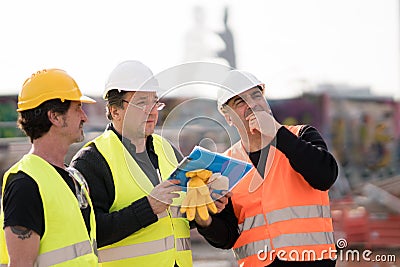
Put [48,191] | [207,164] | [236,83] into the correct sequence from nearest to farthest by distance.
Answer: [48,191] → [207,164] → [236,83]

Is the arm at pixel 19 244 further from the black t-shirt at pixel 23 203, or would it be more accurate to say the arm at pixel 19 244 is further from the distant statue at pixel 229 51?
the distant statue at pixel 229 51

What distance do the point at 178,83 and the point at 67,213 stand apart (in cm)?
89

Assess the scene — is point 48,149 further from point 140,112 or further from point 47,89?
point 140,112

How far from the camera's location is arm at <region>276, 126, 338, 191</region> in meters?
4.47

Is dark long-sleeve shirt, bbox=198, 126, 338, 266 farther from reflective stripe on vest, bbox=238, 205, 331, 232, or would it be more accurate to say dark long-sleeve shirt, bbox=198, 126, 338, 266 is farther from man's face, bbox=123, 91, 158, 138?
man's face, bbox=123, 91, 158, 138

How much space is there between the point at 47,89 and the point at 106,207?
2.47 ft

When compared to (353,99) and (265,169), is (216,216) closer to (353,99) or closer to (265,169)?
(265,169)

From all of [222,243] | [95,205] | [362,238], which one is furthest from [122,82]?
[362,238]

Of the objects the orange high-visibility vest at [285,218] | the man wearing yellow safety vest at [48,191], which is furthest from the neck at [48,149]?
the orange high-visibility vest at [285,218]

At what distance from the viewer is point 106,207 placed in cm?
450

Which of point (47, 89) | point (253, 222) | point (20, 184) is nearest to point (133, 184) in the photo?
point (253, 222)

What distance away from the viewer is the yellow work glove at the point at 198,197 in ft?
14.5

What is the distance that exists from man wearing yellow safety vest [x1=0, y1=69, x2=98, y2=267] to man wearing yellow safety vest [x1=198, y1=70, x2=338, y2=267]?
84cm

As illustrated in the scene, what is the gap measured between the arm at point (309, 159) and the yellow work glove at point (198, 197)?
0.43m
